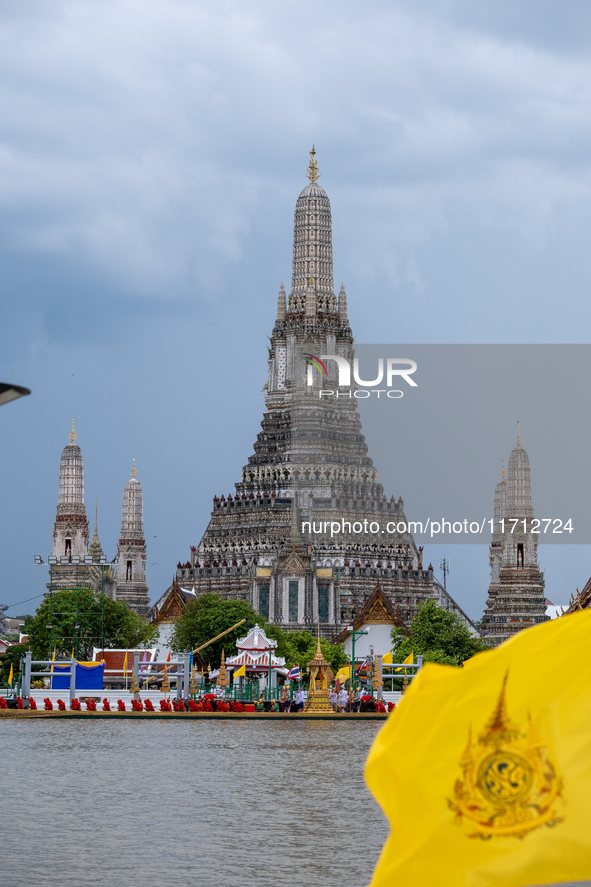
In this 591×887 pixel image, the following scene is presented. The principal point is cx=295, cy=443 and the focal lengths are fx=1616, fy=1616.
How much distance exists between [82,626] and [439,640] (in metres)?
21.1

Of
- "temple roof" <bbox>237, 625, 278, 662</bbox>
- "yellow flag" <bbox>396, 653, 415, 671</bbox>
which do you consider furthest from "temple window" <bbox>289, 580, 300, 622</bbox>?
"temple roof" <bbox>237, 625, 278, 662</bbox>

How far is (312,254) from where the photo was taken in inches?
4392

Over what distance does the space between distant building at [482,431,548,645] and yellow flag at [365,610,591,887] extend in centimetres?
9752

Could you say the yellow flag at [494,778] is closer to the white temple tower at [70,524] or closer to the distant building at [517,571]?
the distant building at [517,571]

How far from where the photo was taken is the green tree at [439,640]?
262ft

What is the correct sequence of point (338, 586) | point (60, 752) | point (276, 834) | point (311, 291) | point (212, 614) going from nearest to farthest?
point (276, 834)
point (60, 752)
point (212, 614)
point (338, 586)
point (311, 291)

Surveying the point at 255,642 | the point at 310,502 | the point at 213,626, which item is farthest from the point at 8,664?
the point at 255,642

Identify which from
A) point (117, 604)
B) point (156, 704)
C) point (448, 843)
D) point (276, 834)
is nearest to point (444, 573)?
point (117, 604)

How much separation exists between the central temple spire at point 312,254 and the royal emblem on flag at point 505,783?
101 meters

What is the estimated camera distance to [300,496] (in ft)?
346

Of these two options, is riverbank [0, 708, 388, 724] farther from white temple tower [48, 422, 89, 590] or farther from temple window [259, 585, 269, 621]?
white temple tower [48, 422, 89, 590]

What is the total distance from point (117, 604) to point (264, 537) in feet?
41.6

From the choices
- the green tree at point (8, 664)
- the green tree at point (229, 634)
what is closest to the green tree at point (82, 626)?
the green tree at point (8, 664)

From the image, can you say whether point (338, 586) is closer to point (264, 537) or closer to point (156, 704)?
point (264, 537)
